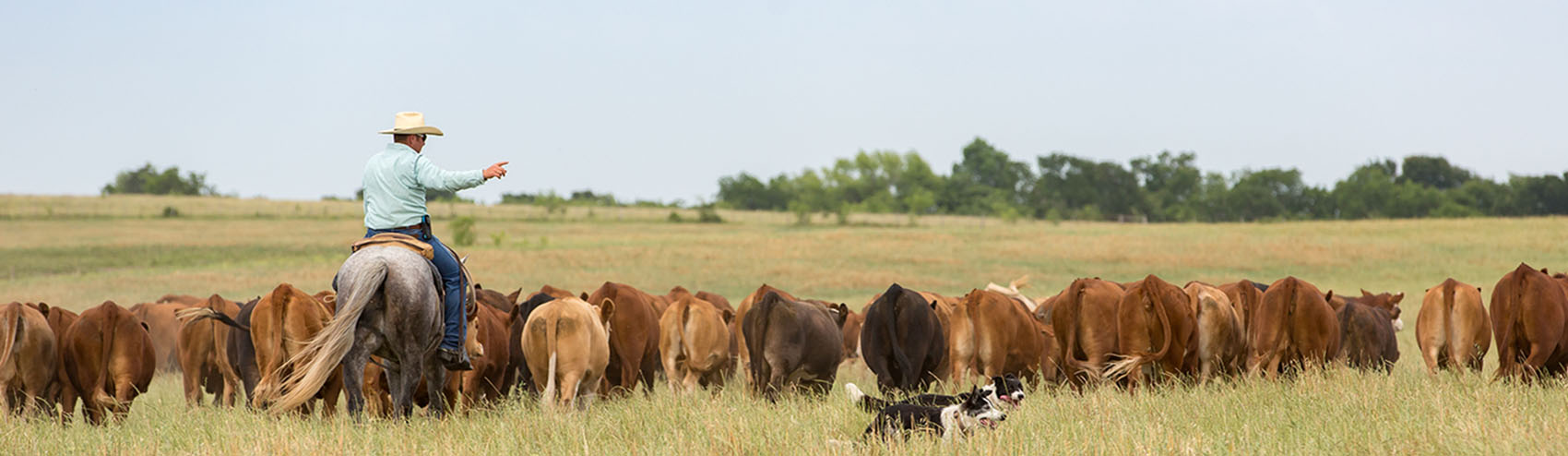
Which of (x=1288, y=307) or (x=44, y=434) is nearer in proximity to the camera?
(x=44, y=434)

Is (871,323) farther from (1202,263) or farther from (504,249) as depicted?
(504,249)

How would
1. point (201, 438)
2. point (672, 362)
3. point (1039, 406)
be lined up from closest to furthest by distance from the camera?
1. point (201, 438)
2. point (1039, 406)
3. point (672, 362)

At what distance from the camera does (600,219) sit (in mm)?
88375

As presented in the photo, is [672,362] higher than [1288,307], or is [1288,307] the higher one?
[1288,307]

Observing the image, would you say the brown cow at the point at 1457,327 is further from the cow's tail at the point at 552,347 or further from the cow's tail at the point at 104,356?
the cow's tail at the point at 104,356


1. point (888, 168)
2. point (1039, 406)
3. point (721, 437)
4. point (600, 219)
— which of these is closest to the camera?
point (721, 437)

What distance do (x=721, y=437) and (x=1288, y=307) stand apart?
603cm

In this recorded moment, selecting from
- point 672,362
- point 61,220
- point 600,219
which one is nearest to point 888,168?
point 600,219

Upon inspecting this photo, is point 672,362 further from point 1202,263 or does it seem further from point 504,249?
point 504,249

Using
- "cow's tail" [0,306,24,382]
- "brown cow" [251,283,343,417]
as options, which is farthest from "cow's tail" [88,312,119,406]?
"brown cow" [251,283,343,417]

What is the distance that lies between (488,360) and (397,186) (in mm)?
2291

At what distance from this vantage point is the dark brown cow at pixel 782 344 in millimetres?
10641

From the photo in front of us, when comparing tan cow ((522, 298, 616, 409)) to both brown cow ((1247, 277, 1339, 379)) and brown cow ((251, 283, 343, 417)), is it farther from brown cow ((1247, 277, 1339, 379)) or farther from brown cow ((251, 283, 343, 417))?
brown cow ((1247, 277, 1339, 379))

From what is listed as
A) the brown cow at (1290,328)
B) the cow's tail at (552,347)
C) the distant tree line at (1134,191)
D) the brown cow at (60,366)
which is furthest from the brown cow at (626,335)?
the distant tree line at (1134,191)
